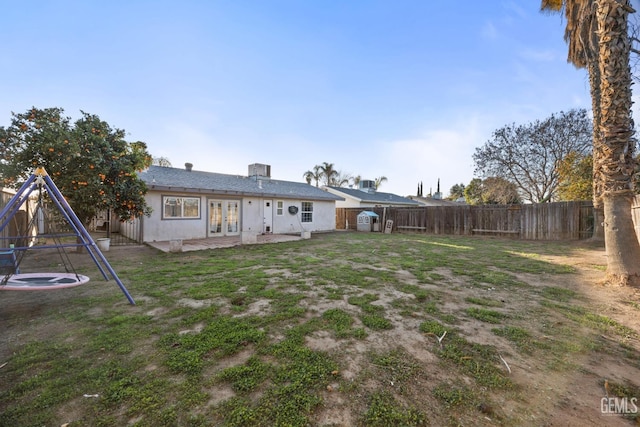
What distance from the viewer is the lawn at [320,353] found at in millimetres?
1837

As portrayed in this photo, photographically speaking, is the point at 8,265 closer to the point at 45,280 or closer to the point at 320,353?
the point at 45,280

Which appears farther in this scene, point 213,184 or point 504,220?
point 504,220

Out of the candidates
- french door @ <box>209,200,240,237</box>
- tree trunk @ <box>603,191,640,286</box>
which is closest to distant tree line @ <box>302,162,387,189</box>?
french door @ <box>209,200,240,237</box>

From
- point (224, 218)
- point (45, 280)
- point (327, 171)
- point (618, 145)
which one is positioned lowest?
point (45, 280)

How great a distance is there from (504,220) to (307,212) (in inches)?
465

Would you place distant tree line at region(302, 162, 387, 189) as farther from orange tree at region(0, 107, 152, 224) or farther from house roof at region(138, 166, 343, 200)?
orange tree at region(0, 107, 152, 224)

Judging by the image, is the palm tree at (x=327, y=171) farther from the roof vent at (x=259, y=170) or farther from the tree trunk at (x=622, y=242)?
the tree trunk at (x=622, y=242)

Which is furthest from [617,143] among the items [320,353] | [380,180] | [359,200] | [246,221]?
[380,180]

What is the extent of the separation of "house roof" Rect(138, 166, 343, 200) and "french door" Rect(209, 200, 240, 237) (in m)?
0.82

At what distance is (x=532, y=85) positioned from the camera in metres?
9.93

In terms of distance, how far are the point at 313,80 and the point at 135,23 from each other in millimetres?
6892

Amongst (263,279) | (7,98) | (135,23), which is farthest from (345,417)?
(7,98)

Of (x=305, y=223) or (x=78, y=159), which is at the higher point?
(x=78, y=159)

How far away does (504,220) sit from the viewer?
13.8m
